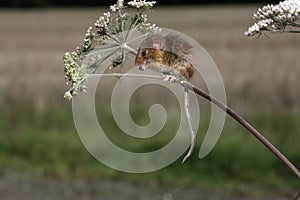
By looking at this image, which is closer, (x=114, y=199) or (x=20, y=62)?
(x=114, y=199)

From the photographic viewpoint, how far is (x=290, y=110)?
10281mm

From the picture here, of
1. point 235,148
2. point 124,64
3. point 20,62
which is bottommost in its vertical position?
point 20,62

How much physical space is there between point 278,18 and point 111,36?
382 mm

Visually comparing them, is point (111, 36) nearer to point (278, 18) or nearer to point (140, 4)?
point (140, 4)

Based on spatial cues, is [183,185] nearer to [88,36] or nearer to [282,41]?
[88,36]

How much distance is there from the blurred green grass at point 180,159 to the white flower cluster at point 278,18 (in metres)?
6.65

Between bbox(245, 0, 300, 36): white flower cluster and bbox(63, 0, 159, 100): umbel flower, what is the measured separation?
248 mm

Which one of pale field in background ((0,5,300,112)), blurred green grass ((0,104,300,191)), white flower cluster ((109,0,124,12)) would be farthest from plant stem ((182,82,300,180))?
pale field in background ((0,5,300,112))

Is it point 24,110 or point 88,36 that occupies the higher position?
point 88,36

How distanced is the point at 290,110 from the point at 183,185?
2.52m

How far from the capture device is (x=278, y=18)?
162 centimetres

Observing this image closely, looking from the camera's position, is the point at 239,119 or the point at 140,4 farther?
the point at 140,4

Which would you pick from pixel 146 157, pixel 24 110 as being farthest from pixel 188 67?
pixel 24 110

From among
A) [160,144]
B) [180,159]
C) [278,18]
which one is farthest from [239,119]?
[160,144]
